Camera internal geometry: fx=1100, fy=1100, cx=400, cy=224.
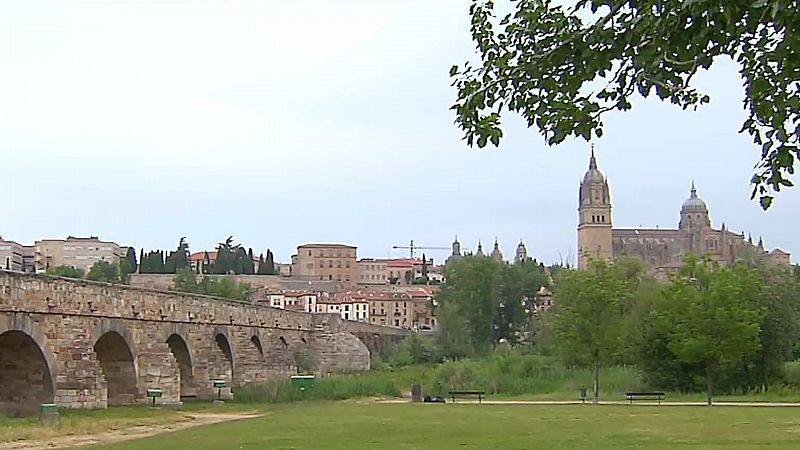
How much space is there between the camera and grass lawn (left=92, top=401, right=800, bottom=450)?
18.9m

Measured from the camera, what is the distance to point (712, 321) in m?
36.8

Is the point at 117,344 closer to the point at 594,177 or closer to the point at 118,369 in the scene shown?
the point at 118,369

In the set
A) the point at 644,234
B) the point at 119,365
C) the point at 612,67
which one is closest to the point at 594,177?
the point at 644,234

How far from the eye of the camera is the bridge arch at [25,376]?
2570 cm

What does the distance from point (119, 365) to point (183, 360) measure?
641cm

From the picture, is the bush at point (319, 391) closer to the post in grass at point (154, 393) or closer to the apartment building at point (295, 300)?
the post in grass at point (154, 393)

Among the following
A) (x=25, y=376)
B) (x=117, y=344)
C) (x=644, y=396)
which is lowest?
(x=644, y=396)

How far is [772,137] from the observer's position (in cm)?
533

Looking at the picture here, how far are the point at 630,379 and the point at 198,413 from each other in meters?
19.5

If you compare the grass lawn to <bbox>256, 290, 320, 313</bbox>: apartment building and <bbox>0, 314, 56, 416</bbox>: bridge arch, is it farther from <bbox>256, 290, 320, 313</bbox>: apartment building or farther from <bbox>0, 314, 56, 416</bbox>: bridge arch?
<bbox>256, 290, 320, 313</bbox>: apartment building

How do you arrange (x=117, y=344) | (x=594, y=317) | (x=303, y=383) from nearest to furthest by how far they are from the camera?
(x=117, y=344)
(x=594, y=317)
(x=303, y=383)

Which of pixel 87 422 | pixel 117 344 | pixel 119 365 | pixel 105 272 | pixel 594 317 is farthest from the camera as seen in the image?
pixel 105 272

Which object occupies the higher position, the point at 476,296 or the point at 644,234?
the point at 644,234

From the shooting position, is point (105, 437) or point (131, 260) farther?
point (131, 260)
